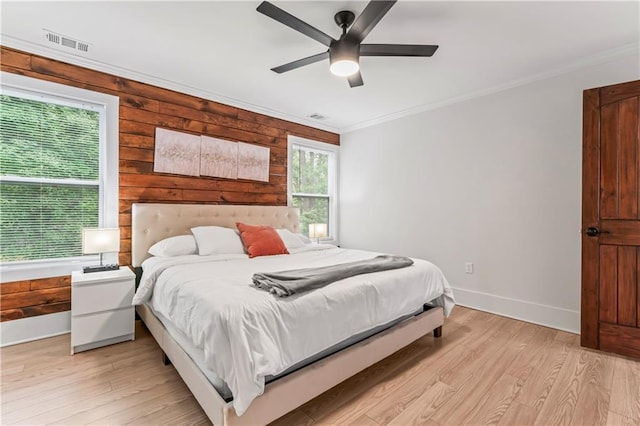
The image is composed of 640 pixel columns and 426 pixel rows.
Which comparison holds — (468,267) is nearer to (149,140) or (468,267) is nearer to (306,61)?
(306,61)

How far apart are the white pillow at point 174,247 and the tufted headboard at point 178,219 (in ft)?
0.43

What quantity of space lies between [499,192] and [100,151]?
172 inches

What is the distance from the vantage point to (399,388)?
198 cm

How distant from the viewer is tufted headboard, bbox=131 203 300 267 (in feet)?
10.2

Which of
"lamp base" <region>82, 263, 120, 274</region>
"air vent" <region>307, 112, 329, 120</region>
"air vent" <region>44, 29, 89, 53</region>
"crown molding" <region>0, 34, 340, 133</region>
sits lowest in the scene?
"lamp base" <region>82, 263, 120, 274</region>

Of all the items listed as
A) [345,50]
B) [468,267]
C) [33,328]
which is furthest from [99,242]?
[468,267]

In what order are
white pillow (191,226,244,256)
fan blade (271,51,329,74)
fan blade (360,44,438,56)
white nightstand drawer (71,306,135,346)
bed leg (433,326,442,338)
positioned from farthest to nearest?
1. white pillow (191,226,244,256)
2. bed leg (433,326,442,338)
3. white nightstand drawer (71,306,135,346)
4. fan blade (271,51,329,74)
5. fan blade (360,44,438,56)

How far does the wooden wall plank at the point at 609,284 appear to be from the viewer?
249 centimetres

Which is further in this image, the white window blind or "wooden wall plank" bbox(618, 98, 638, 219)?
the white window blind

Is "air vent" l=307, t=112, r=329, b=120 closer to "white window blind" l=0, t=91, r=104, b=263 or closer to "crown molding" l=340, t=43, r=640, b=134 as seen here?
"crown molding" l=340, t=43, r=640, b=134

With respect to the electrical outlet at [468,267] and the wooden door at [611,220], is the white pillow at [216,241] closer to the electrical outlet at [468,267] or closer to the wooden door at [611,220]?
the electrical outlet at [468,267]

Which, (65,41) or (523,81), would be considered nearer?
(65,41)

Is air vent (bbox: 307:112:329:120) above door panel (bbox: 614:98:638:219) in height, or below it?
above

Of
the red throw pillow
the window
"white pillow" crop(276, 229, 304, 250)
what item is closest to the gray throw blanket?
the red throw pillow
